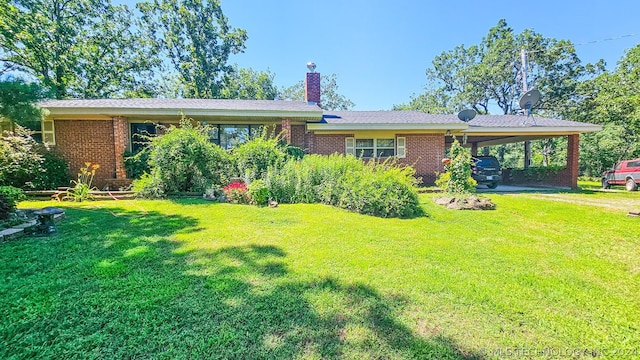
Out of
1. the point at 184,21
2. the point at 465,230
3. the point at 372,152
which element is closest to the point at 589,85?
the point at 372,152

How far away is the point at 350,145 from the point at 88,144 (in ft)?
34.7

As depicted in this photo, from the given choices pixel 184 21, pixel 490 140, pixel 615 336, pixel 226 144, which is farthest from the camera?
pixel 184 21

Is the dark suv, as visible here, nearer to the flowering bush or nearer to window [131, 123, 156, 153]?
the flowering bush

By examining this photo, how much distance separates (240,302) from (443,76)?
116 ft

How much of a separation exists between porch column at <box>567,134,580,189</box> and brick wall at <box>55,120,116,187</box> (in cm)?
1999

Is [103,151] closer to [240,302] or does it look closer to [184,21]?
[240,302]

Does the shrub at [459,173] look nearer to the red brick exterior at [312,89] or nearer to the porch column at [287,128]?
the porch column at [287,128]

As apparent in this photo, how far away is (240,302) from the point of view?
2.38 metres

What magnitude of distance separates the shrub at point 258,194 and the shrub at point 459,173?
531 cm

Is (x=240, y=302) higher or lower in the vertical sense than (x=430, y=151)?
lower

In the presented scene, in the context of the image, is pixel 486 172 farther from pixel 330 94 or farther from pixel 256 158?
pixel 330 94

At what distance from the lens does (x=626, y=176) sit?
12.4m

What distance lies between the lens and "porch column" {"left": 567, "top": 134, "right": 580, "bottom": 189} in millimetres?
12078

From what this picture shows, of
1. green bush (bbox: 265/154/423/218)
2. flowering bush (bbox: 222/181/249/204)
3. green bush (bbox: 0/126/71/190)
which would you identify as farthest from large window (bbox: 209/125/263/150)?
green bush (bbox: 0/126/71/190)
